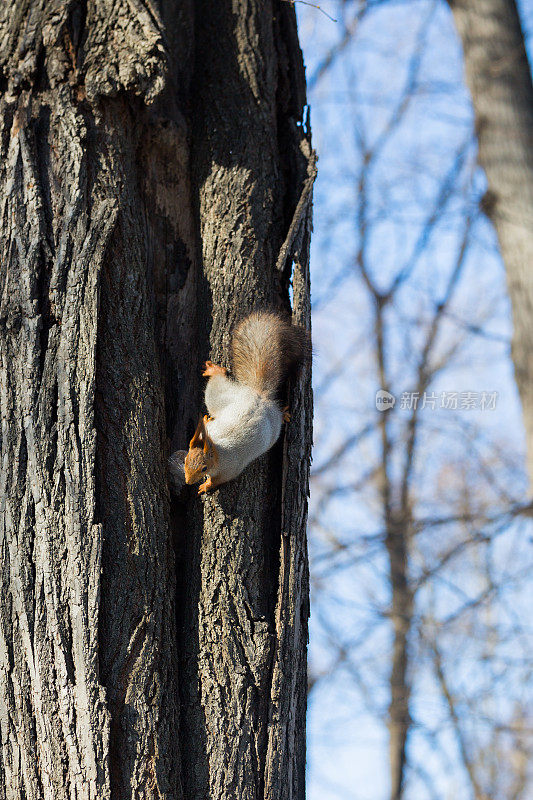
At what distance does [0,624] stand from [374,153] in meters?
8.86

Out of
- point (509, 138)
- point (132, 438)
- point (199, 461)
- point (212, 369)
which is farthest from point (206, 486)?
point (509, 138)

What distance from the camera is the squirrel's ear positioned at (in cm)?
218

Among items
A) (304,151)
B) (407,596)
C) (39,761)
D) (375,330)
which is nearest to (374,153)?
(375,330)

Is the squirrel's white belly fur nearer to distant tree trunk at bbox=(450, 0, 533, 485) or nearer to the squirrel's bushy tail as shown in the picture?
the squirrel's bushy tail

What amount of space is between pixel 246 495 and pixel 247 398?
1.24 ft

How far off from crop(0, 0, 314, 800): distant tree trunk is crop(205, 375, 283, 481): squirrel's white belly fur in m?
0.05

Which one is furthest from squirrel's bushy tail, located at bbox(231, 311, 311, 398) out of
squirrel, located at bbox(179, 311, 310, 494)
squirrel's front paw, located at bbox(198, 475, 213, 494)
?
squirrel's front paw, located at bbox(198, 475, 213, 494)

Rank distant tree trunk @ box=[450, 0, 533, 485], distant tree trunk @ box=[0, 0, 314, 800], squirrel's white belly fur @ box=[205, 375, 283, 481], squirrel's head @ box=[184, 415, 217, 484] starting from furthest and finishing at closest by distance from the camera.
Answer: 1. distant tree trunk @ box=[450, 0, 533, 485]
2. squirrel's white belly fur @ box=[205, 375, 283, 481]
3. squirrel's head @ box=[184, 415, 217, 484]
4. distant tree trunk @ box=[0, 0, 314, 800]

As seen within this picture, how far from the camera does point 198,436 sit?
2199 mm

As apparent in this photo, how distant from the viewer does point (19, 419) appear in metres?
1.97

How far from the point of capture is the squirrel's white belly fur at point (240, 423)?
224 centimetres

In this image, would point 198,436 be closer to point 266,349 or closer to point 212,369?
point 212,369

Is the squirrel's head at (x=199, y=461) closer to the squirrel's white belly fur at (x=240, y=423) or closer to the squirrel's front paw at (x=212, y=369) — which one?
the squirrel's white belly fur at (x=240, y=423)

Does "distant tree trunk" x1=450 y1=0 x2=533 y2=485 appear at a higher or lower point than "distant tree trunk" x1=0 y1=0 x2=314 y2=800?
higher
